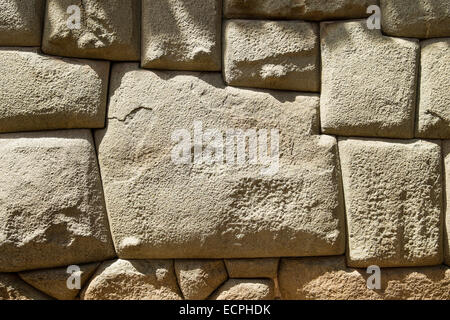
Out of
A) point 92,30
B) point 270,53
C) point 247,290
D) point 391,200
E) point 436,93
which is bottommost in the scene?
point 247,290

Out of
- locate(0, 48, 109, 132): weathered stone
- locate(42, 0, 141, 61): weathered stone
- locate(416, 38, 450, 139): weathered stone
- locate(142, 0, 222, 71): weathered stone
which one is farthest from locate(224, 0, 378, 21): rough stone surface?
locate(0, 48, 109, 132): weathered stone

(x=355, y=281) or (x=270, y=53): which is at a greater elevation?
(x=270, y=53)

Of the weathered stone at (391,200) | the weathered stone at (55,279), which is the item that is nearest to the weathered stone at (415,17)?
the weathered stone at (391,200)

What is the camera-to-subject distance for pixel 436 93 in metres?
2.10

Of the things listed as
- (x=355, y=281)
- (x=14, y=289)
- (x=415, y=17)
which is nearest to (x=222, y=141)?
(x=355, y=281)

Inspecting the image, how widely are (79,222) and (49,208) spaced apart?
13cm

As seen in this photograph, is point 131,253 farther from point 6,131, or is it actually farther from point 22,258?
point 6,131

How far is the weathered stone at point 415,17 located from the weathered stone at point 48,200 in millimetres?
1313

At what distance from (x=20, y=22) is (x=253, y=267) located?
136 centimetres

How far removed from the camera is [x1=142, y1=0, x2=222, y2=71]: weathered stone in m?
2.08

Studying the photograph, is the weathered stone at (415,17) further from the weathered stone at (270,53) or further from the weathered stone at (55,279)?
the weathered stone at (55,279)

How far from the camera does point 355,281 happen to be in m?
2.13

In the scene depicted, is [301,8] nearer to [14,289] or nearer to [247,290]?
[247,290]

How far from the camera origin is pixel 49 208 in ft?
6.77
